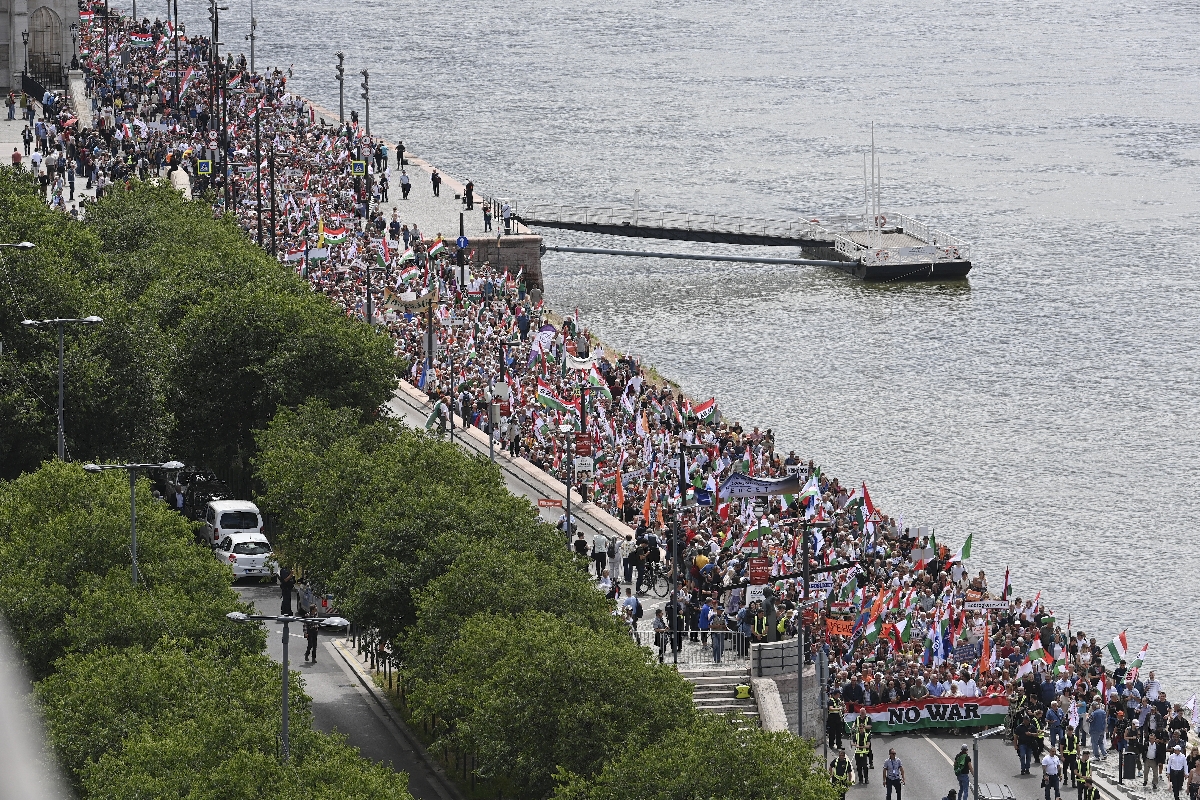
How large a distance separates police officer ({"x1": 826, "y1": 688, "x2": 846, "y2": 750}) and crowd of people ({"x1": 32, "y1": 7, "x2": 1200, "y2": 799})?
0.06 m

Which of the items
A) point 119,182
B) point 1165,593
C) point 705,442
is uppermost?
point 119,182

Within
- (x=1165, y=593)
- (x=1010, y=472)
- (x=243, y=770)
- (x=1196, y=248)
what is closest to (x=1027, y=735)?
(x=243, y=770)

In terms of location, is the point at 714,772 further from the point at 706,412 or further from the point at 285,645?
the point at 706,412

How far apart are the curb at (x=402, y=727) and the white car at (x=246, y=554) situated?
3.45 meters

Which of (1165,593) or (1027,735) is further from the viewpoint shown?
(1165,593)

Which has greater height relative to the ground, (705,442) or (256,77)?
(256,77)

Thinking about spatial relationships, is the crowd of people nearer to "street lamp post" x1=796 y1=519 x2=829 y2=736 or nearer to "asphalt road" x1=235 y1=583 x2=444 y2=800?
"street lamp post" x1=796 y1=519 x2=829 y2=736

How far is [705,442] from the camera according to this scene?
6638 cm

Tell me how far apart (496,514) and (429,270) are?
41.3 metres

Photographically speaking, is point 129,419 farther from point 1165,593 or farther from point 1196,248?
point 1196,248

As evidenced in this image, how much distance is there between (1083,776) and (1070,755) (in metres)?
0.72

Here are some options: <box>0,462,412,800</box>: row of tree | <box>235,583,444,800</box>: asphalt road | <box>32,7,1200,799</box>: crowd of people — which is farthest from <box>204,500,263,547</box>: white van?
<box>32,7,1200,799</box>: crowd of people

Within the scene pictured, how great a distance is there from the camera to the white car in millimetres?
55312

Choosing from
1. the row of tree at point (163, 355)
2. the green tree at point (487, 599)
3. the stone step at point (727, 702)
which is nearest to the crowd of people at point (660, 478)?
the stone step at point (727, 702)
